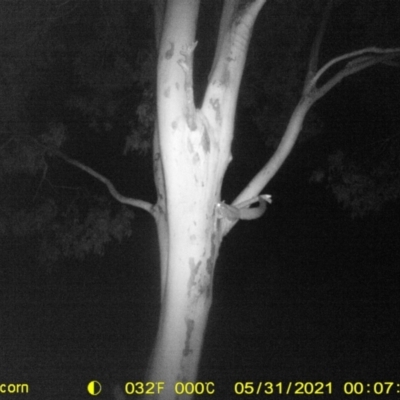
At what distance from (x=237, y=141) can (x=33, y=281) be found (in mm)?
5652

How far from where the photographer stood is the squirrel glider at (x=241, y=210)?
7.03 meters

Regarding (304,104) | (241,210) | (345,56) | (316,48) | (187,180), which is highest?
(316,48)

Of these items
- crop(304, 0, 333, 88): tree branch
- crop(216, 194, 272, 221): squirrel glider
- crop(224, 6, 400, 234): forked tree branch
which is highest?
crop(304, 0, 333, 88): tree branch

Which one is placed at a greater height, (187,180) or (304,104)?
(304,104)

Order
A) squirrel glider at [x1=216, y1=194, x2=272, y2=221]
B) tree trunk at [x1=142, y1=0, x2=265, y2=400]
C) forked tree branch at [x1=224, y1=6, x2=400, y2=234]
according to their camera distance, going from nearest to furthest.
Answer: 1. tree trunk at [x1=142, y1=0, x2=265, y2=400]
2. squirrel glider at [x1=216, y1=194, x2=272, y2=221]
3. forked tree branch at [x1=224, y1=6, x2=400, y2=234]

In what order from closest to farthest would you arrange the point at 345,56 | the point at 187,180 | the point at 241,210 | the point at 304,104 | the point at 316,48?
the point at 187,180 → the point at 241,210 → the point at 304,104 → the point at 345,56 → the point at 316,48

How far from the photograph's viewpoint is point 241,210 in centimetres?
720

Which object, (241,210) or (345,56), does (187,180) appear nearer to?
(241,210)

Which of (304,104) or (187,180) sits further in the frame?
(304,104)

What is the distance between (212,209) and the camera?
6.96 m

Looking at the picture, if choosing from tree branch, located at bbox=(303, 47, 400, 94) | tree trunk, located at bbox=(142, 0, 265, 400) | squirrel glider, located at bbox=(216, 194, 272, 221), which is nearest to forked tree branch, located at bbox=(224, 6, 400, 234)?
tree branch, located at bbox=(303, 47, 400, 94)

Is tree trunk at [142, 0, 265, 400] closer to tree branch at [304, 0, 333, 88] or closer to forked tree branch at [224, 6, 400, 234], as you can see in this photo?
forked tree branch at [224, 6, 400, 234]

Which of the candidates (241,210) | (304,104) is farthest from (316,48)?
(241,210)

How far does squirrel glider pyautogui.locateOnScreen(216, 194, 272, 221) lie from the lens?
7.03m
